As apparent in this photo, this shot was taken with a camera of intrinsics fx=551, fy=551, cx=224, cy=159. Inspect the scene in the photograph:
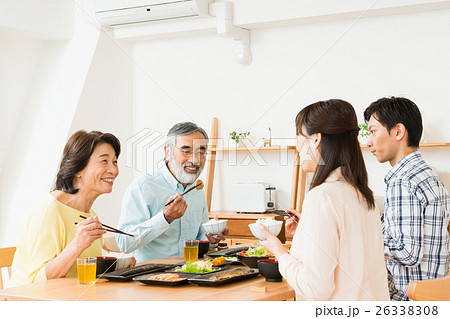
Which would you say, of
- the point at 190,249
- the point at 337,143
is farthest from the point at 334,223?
the point at 190,249

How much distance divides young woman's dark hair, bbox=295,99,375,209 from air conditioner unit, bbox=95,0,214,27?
249 centimetres

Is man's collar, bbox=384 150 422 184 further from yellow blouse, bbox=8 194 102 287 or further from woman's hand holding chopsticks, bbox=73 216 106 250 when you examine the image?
yellow blouse, bbox=8 194 102 287

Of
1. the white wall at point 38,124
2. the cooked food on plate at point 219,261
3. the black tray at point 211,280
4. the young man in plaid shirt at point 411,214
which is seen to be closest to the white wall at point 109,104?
the white wall at point 38,124

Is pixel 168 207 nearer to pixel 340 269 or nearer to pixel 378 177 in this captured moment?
pixel 340 269

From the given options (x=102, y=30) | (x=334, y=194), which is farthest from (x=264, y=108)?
(x=334, y=194)

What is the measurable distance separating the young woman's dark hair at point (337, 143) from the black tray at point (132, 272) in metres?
0.62

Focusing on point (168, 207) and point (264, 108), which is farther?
point (264, 108)

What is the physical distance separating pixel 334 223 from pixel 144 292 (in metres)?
0.55

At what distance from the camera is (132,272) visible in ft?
5.41

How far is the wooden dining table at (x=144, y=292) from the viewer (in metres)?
1.41

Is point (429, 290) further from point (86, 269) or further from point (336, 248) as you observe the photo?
point (86, 269)

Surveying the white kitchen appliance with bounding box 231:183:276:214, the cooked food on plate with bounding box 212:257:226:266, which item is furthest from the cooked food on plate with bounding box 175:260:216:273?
the white kitchen appliance with bounding box 231:183:276:214
